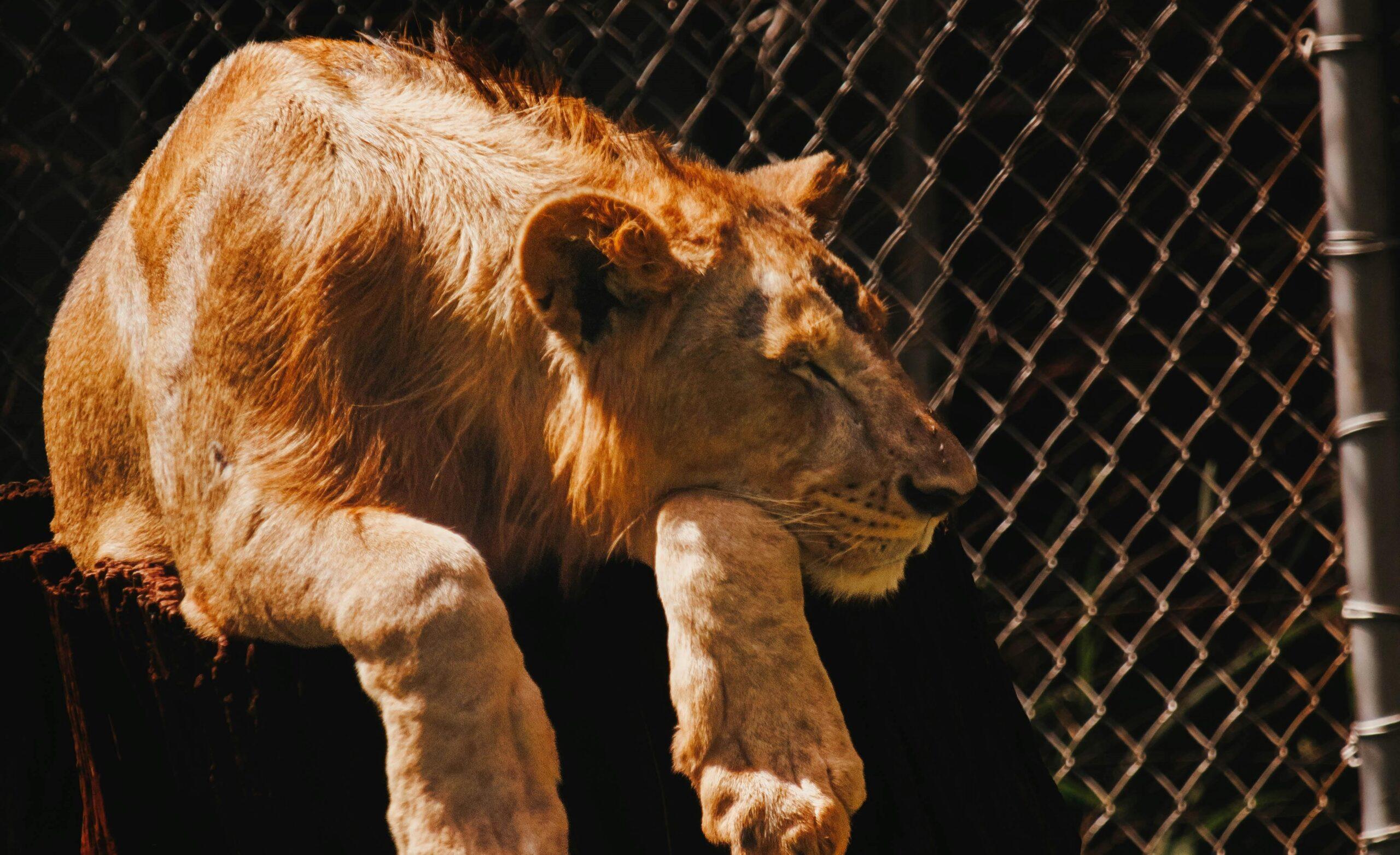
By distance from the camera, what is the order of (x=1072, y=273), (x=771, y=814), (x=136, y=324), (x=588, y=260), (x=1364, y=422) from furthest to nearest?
(x=1072, y=273) < (x=1364, y=422) < (x=136, y=324) < (x=588, y=260) < (x=771, y=814)

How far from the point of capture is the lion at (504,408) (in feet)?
4.87

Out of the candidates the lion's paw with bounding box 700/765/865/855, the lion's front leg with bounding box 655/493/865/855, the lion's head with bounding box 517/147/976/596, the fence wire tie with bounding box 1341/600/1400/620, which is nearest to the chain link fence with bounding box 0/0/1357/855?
the fence wire tie with bounding box 1341/600/1400/620

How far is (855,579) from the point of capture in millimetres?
1715

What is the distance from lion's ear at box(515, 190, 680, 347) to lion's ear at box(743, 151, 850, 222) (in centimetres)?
42

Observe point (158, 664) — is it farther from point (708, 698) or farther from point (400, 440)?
point (708, 698)

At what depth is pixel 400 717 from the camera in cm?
146

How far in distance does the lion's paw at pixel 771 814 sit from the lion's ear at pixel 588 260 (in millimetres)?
583

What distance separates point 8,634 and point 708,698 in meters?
Result: 1.32

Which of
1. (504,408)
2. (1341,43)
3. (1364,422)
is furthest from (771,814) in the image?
(1341,43)

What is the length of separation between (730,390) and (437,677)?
0.50 metres

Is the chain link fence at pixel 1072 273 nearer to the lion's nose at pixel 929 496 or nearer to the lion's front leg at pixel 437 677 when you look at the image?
the lion's nose at pixel 929 496

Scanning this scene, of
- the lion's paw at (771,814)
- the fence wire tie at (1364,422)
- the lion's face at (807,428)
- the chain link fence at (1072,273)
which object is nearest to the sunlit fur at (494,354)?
the lion's face at (807,428)

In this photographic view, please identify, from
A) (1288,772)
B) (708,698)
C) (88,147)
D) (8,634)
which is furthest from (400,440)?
(1288,772)

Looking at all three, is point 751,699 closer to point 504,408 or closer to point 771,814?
point 771,814
